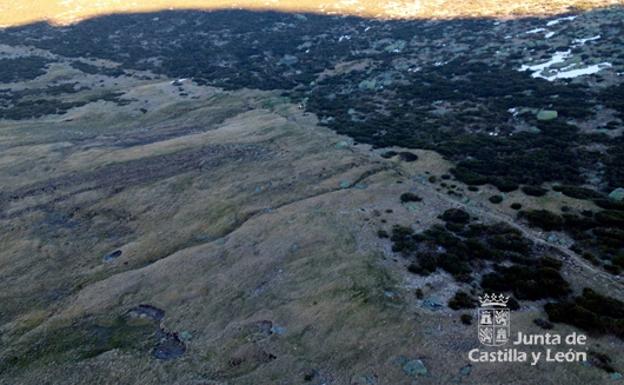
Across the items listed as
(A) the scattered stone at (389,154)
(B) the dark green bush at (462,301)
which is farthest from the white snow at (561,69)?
(B) the dark green bush at (462,301)

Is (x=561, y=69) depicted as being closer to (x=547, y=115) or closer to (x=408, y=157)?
(x=547, y=115)

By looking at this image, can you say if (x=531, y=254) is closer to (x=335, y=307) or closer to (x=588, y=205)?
(x=588, y=205)

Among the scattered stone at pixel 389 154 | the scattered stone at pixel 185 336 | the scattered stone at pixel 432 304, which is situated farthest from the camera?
the scattered stone at pixel 389 154

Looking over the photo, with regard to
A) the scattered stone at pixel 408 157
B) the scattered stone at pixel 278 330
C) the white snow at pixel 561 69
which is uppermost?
the white snow at pixel 561 69

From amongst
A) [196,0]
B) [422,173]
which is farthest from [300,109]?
[196,0]

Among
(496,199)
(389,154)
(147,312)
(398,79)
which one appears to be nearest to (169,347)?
(147,312)

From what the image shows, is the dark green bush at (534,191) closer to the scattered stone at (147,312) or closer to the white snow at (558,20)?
the scattered stone at (147,312)

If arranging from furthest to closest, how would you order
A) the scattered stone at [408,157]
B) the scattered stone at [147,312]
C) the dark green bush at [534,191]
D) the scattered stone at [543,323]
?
the scattered stone at [408,157], the dark green bush at [534,191], the scattered stone at [147,312], the scattered stone at [543,323]
